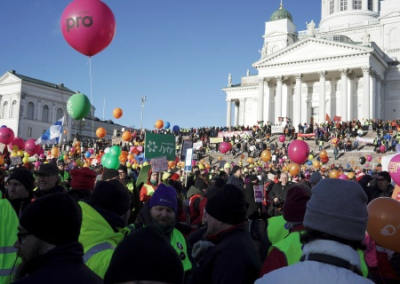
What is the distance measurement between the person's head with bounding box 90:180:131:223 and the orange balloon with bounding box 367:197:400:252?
2172 millimetres

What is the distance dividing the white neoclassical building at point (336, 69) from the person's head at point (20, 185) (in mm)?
48206

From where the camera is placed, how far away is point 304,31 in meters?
63.9

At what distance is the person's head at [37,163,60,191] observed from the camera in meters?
5.17

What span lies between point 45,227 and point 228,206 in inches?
57.1

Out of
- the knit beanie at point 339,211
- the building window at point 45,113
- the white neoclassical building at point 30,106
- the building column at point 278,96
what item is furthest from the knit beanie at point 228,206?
the building window at point 45,113

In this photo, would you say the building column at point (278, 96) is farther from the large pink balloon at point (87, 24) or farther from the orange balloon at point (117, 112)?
the large pink balloon at point (87, 24)

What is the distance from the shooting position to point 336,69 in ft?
165

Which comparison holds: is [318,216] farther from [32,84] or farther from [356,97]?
[32,84]

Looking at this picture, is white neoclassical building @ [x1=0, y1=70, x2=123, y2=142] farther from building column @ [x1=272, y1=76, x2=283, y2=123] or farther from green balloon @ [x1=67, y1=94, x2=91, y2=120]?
green balloon @ [x1=67, y1=94, x2=91, y2=120]

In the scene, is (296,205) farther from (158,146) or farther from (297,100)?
(297,100)

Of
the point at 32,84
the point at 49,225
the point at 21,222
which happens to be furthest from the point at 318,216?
the point at 32,84

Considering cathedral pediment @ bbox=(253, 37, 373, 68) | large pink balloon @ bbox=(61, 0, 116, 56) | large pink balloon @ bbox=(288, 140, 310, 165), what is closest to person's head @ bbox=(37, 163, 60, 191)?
large pink balloon @ bbox=(61, 0, 116, 56)

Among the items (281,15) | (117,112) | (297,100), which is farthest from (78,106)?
(281,15)

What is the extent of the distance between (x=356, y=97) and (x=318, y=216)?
175 feet
